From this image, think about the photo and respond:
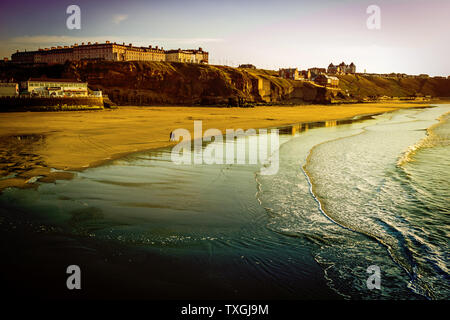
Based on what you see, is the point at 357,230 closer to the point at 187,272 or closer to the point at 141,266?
the point at 187,272

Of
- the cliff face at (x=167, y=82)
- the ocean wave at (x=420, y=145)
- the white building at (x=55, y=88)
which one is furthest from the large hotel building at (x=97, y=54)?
the ocean wave at (x=420, y=145)

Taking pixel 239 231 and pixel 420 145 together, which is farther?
pixel 420 145

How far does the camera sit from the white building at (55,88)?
41219 millimetres

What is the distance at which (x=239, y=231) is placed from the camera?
7.25m

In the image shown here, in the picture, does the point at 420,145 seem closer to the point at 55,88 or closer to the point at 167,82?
the point at 55,88

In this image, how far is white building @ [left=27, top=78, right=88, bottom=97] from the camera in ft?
135

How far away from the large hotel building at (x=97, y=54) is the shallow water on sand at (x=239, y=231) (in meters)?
87.8

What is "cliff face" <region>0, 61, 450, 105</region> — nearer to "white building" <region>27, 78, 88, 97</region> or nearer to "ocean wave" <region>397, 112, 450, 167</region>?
"white building" <region>27, 78, 88, 97</region>

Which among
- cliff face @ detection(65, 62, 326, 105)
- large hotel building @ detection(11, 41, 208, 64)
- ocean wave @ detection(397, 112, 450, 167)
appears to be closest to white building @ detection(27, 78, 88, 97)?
cliff face @ detection(65, 62, 326, 105)

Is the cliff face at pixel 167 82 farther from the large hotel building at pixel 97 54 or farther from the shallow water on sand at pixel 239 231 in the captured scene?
the shallow water on sand at pixel 239 231

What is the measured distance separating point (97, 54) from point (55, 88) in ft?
172

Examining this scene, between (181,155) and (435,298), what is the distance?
12.9 metres

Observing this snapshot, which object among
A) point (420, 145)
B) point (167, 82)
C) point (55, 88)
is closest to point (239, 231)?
point (420, 145)

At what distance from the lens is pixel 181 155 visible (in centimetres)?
1606
